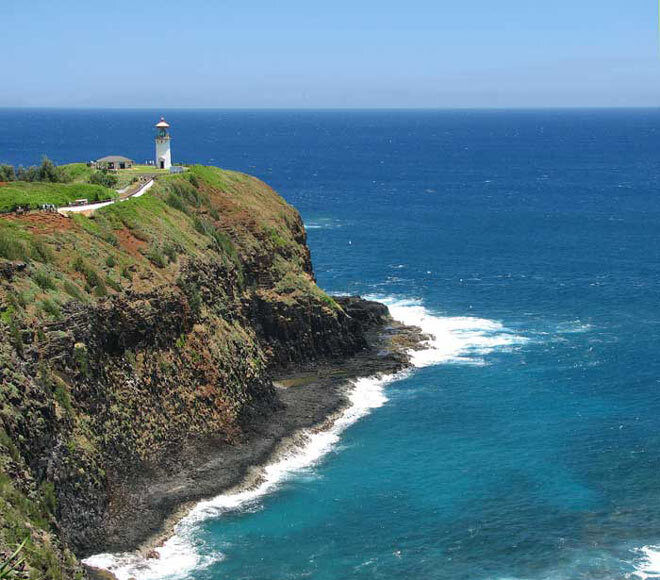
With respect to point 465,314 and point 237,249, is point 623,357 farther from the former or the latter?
point 237,249

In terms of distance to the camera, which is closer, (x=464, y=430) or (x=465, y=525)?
(x=465, y=525)

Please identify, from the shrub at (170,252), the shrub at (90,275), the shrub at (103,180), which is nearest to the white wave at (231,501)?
the shrub at (90,275)

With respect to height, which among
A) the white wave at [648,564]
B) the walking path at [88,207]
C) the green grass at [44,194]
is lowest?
the white wave at [648,564]

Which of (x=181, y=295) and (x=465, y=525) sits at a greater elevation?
(x=181, y=295)

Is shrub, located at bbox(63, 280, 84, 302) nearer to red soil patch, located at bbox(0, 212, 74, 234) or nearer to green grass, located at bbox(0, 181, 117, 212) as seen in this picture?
red soil patch, located at bbox(0, 212, 74, 234)

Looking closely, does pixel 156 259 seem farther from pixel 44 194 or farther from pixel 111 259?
pixel 44 194

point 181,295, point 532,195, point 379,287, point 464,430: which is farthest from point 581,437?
point 532,195

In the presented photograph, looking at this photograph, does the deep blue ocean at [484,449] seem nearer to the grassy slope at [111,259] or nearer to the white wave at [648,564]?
the white wave at [648,564]

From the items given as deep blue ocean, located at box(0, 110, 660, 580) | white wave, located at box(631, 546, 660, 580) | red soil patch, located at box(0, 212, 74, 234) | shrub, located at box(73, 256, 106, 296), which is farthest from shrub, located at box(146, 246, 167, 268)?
white wave, located at box(631, 546, 660, 580)
